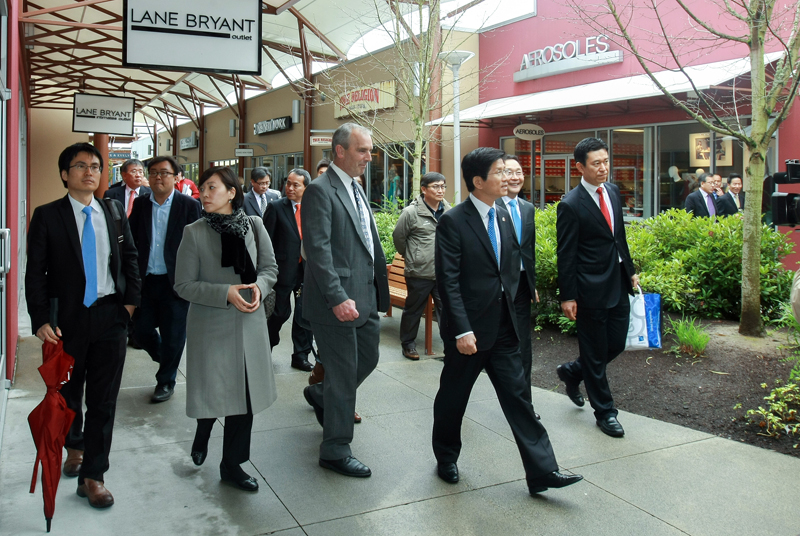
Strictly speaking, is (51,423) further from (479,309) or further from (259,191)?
(259,191)

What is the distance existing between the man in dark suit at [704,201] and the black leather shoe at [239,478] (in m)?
9.33

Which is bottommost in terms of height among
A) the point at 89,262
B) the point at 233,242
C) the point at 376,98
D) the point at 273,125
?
the point at 89,262

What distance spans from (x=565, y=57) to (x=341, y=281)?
1580cm

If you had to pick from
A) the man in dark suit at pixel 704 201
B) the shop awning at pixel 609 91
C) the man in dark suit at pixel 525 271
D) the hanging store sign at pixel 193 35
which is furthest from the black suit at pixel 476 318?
the shop awning at pixel 609 91

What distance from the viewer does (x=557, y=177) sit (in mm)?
19891

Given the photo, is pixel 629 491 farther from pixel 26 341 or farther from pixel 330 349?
pixel 26 341

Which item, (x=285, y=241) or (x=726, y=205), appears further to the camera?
(x=726, y=205)

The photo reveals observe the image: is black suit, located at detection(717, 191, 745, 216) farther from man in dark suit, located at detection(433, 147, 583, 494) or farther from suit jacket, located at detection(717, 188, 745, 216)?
man in dark suit, located at detection(433, 147, 583, 494)

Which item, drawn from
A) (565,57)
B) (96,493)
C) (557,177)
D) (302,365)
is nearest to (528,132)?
(557,177)

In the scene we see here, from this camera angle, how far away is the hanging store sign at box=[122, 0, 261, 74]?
6.14 m

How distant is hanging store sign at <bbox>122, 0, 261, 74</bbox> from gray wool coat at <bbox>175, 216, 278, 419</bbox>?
2802 mm

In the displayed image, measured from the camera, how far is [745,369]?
237 inches

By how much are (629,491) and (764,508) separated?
0.67 m

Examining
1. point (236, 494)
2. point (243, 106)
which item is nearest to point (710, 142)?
point (236, 494)
